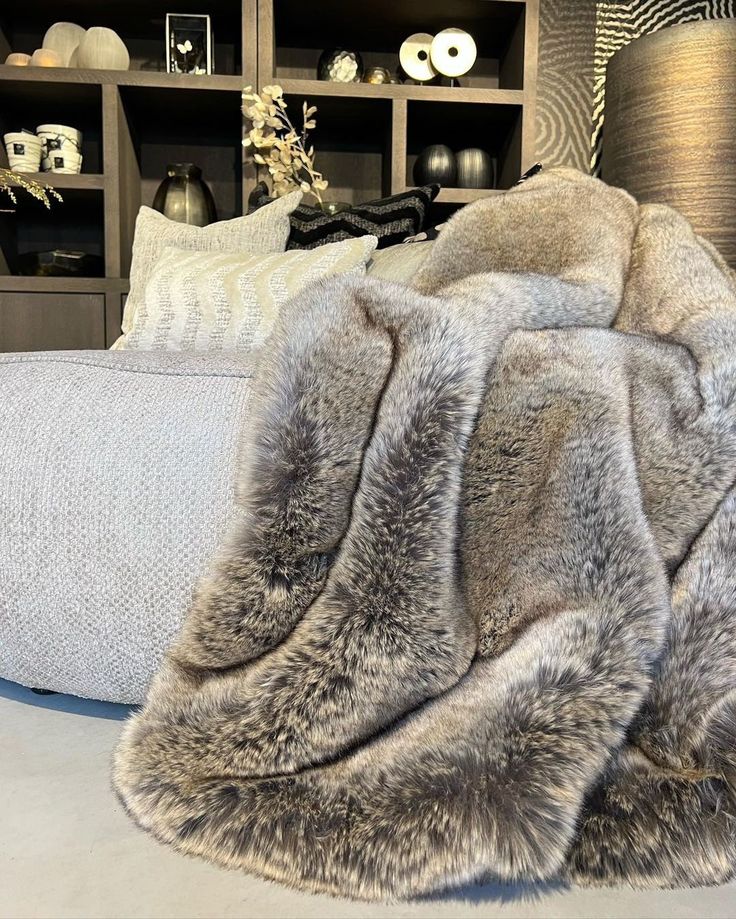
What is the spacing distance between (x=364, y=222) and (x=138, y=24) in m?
1.67

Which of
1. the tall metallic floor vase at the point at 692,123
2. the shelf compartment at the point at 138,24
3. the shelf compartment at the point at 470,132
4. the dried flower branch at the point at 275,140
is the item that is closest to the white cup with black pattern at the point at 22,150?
the shelf compartment at the point at 138,24

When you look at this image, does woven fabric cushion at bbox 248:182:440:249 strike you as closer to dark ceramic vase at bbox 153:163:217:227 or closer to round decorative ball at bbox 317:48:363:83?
dark ceramic vase at bbox 153:163:217:227

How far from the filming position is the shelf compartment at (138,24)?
2783mm

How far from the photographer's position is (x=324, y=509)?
2.66 feet

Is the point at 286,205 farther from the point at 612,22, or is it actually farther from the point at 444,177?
the point at 612,22

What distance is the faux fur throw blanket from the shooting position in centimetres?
71

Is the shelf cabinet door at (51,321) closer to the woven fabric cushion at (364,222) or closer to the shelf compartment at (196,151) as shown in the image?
the shelf compartment at (196,151)

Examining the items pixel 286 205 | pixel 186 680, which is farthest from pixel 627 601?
pixel 286 205

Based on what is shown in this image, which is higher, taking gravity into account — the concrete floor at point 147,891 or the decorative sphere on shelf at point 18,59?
the decorative sphere on shelf at point 18,59

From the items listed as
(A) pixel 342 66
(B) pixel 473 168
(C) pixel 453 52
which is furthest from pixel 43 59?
(B) pixel 473 168

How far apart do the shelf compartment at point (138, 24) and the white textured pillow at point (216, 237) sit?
111 cm

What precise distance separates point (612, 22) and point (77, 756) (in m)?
3.20

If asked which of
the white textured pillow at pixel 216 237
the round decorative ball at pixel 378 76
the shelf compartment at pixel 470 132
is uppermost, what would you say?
the round decorative ball at pixel 378 76

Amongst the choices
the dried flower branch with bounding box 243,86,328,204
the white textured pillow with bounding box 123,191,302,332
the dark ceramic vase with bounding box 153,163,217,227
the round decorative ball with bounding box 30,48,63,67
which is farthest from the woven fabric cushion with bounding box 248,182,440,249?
the round decorative ball with bounding box 30,48,63,67
